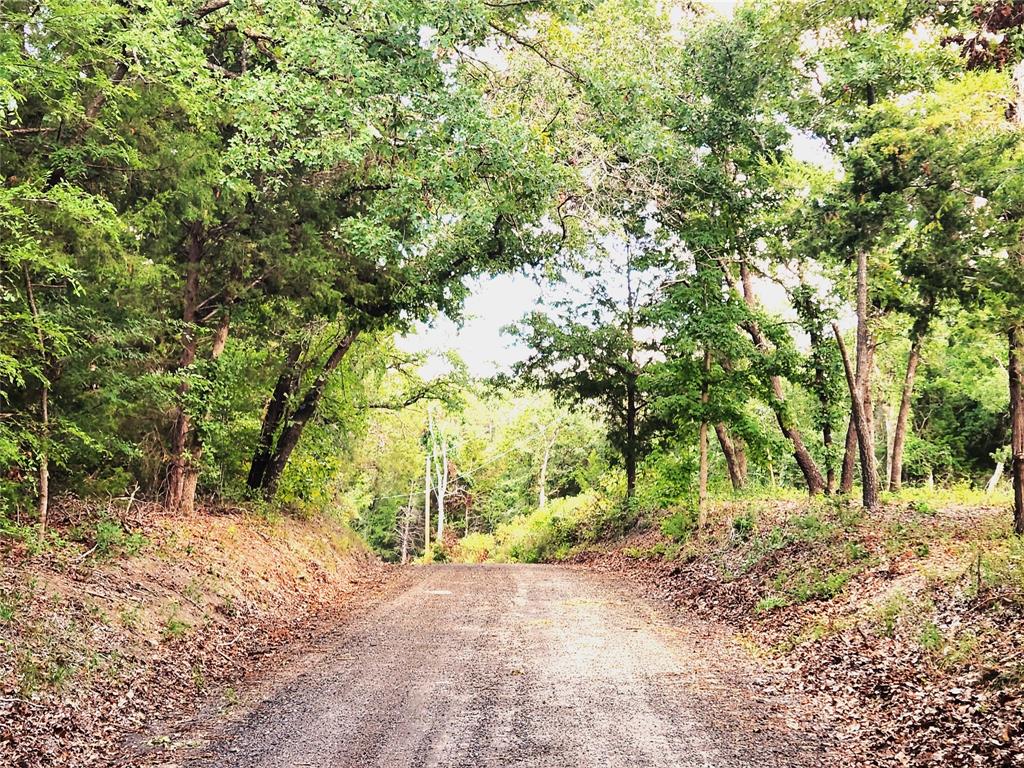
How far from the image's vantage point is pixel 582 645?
9.44 m

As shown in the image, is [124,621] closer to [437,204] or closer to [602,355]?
[437,204]

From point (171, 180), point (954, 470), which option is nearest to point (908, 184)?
point (171, 180)

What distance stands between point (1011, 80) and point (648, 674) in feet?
29.6

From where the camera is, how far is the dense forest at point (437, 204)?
29.4ft

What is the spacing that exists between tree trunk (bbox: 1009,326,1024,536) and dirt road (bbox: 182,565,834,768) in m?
4.35

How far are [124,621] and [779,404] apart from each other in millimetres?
13759

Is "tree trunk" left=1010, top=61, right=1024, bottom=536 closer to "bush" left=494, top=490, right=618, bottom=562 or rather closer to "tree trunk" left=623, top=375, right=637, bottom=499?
"tree trunk" left=623, top=375, right=637, bottom=499

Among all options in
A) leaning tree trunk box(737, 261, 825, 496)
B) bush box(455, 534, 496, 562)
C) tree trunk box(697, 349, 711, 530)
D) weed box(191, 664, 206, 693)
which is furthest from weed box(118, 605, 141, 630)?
bush box(455, 534, 496, 562)

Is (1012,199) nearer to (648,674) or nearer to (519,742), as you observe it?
(648,674)

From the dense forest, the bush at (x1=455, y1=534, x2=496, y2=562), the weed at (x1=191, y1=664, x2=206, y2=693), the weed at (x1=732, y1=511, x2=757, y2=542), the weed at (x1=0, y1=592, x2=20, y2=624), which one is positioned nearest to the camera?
the weed at (x1=0, y1=592, x2=20, y2=624)

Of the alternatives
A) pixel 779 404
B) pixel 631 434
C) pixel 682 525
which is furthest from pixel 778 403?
pixel 631 434

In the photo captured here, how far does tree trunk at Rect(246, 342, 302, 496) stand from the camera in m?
17.5

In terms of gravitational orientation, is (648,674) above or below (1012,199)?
below

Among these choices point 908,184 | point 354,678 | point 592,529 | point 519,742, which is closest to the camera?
point 519,742
